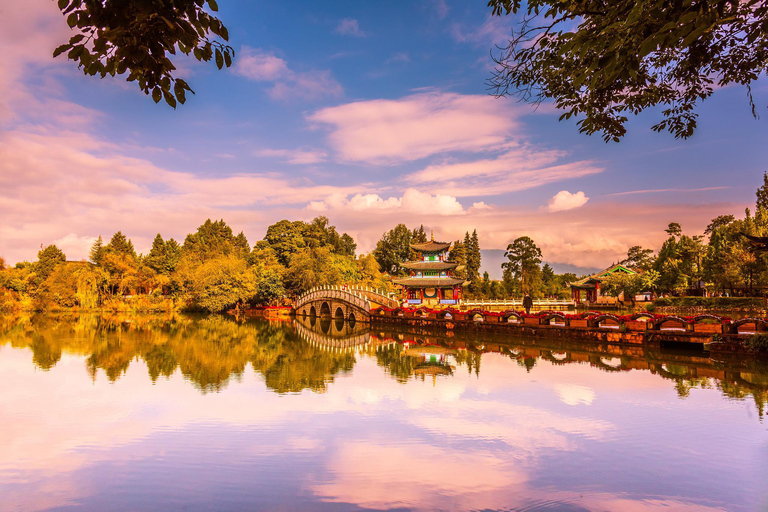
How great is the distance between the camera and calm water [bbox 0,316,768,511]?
16.8ft

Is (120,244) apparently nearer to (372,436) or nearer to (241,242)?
(241,242)

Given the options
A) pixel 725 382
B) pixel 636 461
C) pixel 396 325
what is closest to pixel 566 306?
pixel 396 325

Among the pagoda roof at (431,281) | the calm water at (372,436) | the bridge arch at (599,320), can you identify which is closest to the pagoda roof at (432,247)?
the pagoda roof at (431,281)

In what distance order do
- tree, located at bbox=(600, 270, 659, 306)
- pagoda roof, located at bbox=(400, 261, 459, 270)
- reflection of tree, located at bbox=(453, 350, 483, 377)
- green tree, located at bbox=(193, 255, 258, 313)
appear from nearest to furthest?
reflection of tree, located at bbox=(453, 350, 483, 377), green tree, located at bbox=(193, 255, 258, 313), tree, located at bbox=(600, 270, 659, 306), pagoda roof, located at bbox=(400, 261, 459, 270)

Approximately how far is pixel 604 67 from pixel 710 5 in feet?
2.34

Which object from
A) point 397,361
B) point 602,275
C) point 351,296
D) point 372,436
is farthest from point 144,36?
point 602,275

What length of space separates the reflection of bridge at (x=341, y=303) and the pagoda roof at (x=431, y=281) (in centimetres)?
487

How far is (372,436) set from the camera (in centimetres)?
726

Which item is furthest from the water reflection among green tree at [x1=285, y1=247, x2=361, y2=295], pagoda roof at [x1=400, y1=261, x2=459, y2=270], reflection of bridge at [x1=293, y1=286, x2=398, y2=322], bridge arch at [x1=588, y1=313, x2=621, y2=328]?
pagoda roof at [x1=400, y1=261, x2=459, y2=270]

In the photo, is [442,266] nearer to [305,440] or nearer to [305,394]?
[305,394]

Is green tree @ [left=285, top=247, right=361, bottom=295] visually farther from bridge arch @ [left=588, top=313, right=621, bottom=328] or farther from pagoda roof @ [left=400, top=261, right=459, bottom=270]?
bridge arch @ [left=588, top=313, right=621, bottom=328]

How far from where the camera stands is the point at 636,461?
5891 millimetres

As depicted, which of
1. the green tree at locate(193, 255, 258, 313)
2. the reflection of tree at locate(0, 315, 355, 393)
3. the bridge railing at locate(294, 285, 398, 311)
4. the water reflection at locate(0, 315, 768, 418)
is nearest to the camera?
the water reflection at locate(0, 315, 768, 418)

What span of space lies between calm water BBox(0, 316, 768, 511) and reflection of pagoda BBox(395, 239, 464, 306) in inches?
885
